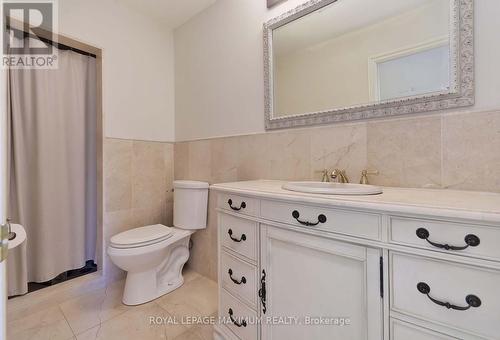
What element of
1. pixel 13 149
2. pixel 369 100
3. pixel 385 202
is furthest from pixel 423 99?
pixel 13 149

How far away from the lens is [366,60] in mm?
1197

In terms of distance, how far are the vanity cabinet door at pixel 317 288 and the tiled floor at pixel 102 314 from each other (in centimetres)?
66

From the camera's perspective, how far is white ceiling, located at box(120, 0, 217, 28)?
1967 millimetres

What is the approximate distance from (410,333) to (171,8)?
8.59 feet

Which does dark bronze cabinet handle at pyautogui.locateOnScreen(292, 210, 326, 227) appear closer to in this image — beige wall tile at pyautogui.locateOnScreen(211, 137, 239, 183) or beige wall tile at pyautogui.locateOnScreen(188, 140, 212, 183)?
beige wall tile at pyautogui.locateOnScreen(211, 137, 239, 183)

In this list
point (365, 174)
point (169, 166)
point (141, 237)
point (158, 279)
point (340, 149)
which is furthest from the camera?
point (169, 166)

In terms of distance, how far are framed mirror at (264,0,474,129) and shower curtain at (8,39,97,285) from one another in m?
1.67

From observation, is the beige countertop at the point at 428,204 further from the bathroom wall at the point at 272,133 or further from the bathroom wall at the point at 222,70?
the bathroom wall at the point at 222,70

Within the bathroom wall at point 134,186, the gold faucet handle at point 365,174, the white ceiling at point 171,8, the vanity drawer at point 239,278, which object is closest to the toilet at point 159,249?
the bathroom wall at point 134,186

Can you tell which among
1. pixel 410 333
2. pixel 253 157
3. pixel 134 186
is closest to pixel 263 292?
pixel 410 333

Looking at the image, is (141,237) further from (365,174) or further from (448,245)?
(448,245)

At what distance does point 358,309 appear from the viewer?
79cm

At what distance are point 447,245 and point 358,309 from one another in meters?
0.36

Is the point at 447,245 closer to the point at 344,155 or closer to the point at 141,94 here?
the point at 344,155
